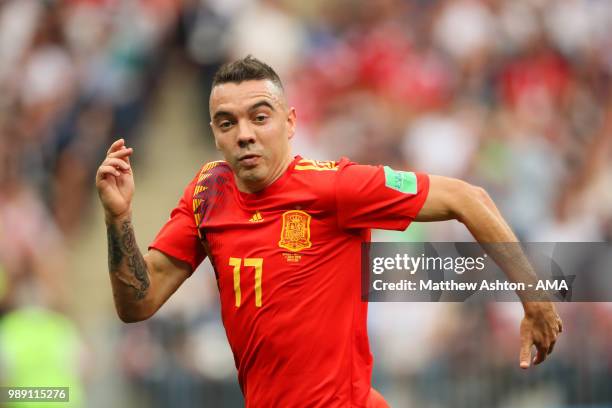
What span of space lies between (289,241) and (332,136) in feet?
20.7

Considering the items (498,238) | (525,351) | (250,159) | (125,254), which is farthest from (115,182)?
(525,351)

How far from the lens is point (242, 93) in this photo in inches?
201

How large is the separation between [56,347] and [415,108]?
177 inches

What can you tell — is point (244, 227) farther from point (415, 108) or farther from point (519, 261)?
point (415, 108)

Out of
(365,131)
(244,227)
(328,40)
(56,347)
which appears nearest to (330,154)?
(365,131)

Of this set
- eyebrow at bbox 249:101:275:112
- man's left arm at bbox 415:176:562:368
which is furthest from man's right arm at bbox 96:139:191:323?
man's left arm at bbox 415:176:562:368

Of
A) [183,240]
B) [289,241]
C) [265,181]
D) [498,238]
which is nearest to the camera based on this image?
[498,238]

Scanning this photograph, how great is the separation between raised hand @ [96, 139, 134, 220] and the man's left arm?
133 cm

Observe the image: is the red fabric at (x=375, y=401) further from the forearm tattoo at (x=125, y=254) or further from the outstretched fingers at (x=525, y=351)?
the forearm tattoo at (x=125, y=254)

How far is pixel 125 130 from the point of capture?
11336mm

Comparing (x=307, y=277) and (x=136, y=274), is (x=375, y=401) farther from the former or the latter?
(x=136, y=274)

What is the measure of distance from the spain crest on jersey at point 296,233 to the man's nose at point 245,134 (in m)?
0.39

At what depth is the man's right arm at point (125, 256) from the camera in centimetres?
503

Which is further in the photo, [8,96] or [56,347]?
[8,96]
